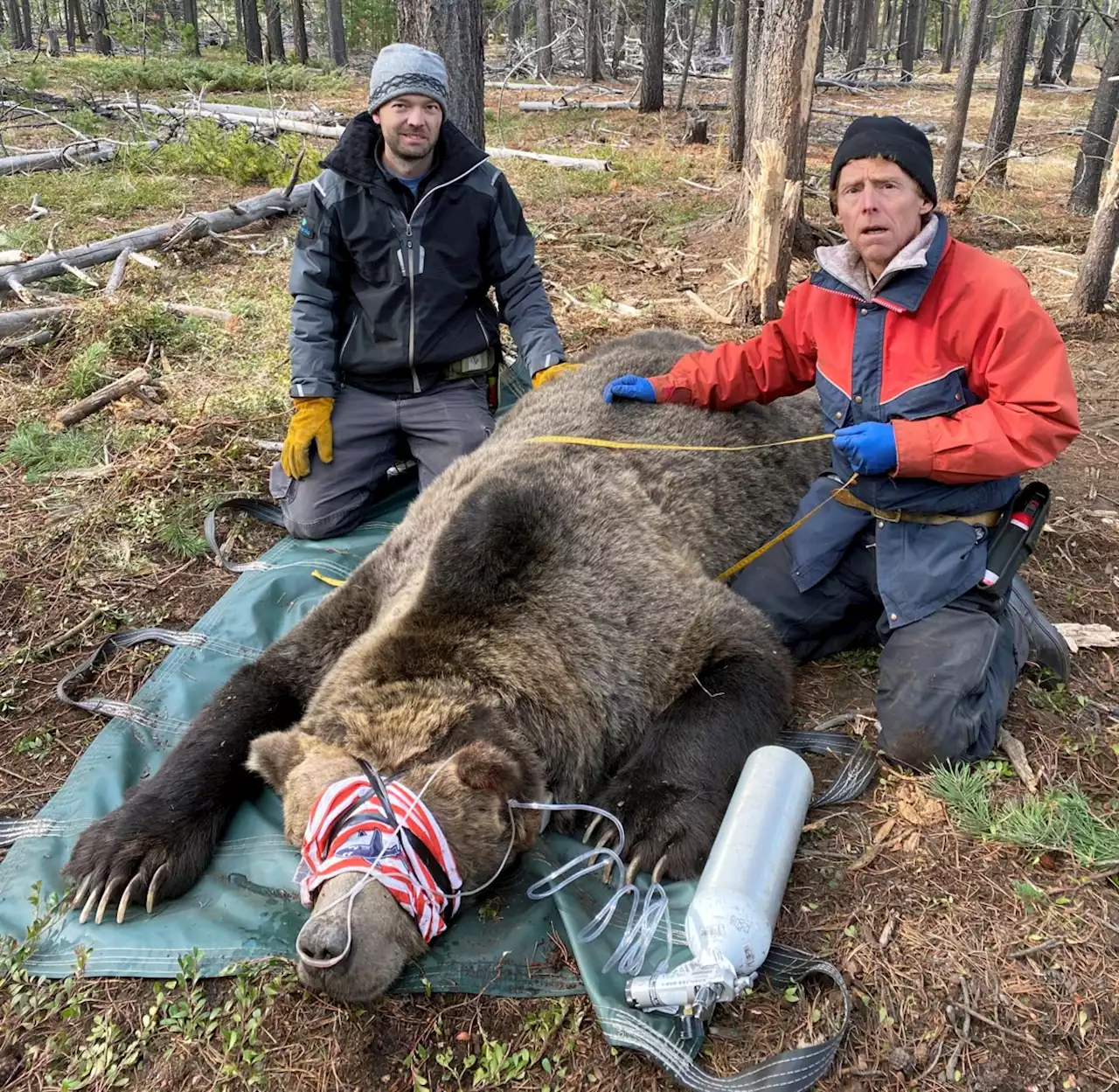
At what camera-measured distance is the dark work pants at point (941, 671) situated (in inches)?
125

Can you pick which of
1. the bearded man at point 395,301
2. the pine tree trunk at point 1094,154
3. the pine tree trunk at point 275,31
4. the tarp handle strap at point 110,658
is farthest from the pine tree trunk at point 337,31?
the tarp handle strap at point 110,658

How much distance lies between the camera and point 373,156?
191 inches

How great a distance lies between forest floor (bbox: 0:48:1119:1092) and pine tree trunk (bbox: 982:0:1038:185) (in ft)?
14.7

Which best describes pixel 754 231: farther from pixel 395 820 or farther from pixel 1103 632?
pixel 395 820

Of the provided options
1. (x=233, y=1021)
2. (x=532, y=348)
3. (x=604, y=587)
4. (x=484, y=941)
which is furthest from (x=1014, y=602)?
(x=233, y=1021)

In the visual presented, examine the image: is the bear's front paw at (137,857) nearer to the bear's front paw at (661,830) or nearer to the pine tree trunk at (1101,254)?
the bear's front paw at (661,830)

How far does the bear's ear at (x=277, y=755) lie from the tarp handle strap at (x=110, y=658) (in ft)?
3.00

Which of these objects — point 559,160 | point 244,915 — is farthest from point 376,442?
point 559,160

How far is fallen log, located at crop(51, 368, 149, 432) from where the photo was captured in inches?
230

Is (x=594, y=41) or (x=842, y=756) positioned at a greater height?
(x=594, y=41)

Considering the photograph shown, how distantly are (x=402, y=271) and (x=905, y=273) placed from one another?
2764 millimetres

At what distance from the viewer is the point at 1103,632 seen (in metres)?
3.91

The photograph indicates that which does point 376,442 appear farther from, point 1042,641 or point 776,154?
point 776,154

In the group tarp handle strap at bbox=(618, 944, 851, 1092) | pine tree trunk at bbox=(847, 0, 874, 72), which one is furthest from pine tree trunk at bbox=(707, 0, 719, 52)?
tarp handle strap at bbox=(618, 944, 851, 1092)
